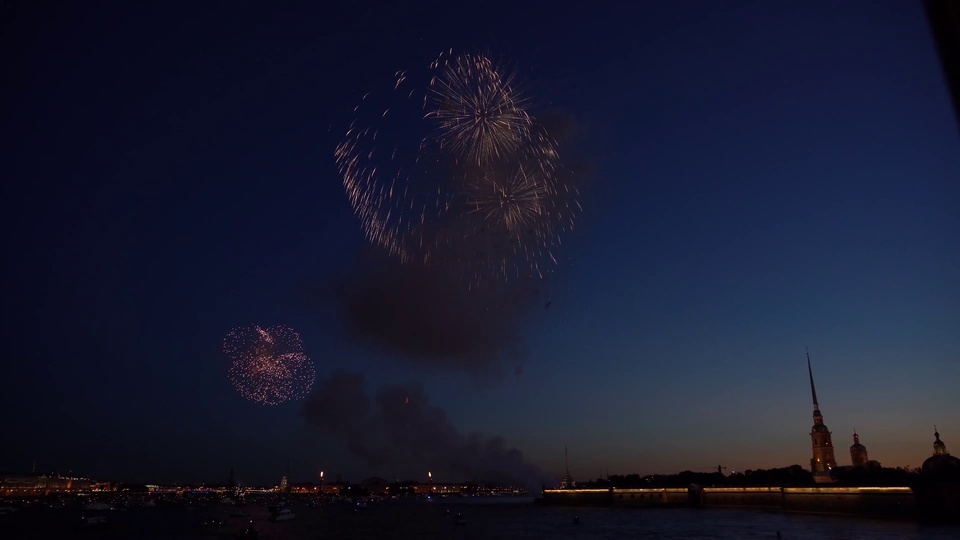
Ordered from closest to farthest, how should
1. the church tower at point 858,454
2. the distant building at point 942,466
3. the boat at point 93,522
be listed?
the distant building at point 942,466, the boat at point 93,522, the church tower at point 858,454

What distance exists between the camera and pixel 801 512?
330 feet

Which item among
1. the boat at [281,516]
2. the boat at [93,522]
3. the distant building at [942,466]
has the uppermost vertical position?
the distant building at [942,466]

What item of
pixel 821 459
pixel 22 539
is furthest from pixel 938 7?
pixel 821 459

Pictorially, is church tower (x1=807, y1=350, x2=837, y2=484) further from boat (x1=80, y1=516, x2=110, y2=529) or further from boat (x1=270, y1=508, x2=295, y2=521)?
boat (x1=80, y1=516, x2=110, y2=529)

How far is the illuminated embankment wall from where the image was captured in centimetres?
8256

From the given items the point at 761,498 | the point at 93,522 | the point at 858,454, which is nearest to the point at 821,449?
the point at 858,454

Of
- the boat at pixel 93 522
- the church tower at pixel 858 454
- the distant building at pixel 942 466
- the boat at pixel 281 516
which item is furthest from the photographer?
the church tower at pixel 858 454

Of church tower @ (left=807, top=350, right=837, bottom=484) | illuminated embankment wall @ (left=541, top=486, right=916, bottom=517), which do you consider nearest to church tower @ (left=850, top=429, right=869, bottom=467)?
church tower @ (left=807, top=350, right=837, bottom=484)

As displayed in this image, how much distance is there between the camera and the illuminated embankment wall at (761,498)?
271 feet

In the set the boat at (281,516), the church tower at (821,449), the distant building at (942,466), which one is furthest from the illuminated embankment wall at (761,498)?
the boat at (281,516)

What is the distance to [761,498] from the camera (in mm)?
114812

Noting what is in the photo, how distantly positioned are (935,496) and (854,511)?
18.2m

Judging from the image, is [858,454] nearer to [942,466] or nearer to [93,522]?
[942,466]

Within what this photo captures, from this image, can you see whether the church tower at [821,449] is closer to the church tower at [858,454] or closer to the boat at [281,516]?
the church tower at [858,454]
